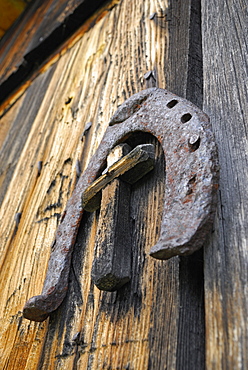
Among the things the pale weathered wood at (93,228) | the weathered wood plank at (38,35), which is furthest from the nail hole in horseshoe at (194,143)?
the weathered wood plank at (38,35)

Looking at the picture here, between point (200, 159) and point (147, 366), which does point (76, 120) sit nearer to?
point (200, 159)

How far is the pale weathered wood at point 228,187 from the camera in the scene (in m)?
0.54

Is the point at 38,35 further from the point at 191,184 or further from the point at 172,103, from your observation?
the point at 191,184

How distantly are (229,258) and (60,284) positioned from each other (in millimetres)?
398

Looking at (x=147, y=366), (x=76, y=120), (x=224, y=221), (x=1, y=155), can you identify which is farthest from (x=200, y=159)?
(x=1, y=155)

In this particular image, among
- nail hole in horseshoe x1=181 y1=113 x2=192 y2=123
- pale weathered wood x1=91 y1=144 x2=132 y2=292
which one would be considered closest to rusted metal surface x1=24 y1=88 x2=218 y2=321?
nail hole in horseshoe x1=181 y1=113 x2=192 y2=123

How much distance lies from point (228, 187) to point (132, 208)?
0.76ft

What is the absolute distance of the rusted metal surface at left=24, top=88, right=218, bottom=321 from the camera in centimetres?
59

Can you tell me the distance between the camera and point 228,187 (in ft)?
2.25

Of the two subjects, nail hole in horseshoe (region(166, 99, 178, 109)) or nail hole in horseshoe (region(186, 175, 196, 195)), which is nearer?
nail hole in horseshoe (region(186, 175, 196, 195))

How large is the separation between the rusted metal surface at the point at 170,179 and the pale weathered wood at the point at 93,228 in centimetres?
4

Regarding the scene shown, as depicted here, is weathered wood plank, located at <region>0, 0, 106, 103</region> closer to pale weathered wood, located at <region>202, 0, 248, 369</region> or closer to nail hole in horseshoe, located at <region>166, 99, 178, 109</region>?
pale weathered wood, located at <region>202, 0, 248, 369</region>

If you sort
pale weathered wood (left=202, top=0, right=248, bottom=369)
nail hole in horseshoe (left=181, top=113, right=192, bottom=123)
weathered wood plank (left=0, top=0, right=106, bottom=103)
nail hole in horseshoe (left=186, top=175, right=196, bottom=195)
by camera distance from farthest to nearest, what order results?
weathered wood plank (left=0, top=0, right=106, bottom=103) < nail hole in horseshoe (left=181, top=113, right=192, bottom=123) < nail hole in horseshoe (left=186, top=175, right=196, bottom=195) < pale weathered wood (left=202, top=0, right=248, bottom=369)

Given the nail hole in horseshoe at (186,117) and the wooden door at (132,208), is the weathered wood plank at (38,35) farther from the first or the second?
the nail hole in horseshoe at (186,117)
